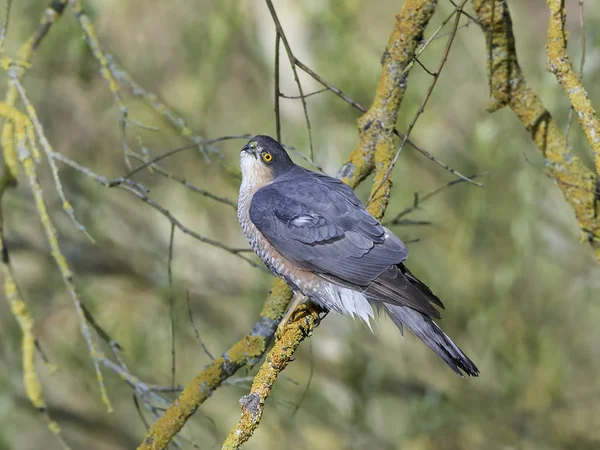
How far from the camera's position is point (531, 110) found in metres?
4.12

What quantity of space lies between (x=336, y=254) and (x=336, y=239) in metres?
0.08

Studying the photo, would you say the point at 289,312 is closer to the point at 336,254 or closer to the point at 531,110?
the point at 336,254

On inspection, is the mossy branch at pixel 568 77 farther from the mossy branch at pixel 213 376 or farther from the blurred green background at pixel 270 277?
the blurred green background at pixel 270 277

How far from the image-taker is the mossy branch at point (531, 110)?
396 cm

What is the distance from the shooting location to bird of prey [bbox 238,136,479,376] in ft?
11.4

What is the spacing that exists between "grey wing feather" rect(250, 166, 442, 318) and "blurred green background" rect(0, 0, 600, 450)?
2728mm

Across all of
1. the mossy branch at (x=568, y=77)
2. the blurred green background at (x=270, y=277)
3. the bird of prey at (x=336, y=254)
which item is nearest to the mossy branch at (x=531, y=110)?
the mossy branch at (x=568, y=77)

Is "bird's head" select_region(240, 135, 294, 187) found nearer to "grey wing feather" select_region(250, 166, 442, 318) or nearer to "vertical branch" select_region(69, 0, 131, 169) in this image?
"grey wing feather" select_region(250, 166, 442, 318)

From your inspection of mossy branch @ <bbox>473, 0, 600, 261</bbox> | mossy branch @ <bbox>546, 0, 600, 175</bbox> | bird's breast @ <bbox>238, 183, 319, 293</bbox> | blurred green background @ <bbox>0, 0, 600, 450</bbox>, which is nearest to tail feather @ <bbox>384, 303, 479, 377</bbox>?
bird's breast @ <bbox>238, 183, 319, 293</bbox>

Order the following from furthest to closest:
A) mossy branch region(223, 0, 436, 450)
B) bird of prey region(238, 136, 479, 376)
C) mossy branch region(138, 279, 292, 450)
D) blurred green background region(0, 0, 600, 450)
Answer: blurred green background region(0, 0, 600, 450) → mossy branch region(223, 0, 436, 450) → bird of prey region(238, 136, 479, 376) → mossy branch region(138, 279, 292, 450)

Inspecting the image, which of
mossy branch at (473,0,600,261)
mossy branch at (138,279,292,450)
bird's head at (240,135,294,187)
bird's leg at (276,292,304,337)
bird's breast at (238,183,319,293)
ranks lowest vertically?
mossy branch at (138,279,292,450)

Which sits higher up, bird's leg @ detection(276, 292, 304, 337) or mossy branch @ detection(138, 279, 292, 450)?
bird's leg @ detection(276, 292, 304, 337)

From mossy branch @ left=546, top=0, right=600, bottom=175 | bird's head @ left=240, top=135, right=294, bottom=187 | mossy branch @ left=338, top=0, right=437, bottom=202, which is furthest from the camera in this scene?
bird's head @ left=240, top=135, right=294, bottom=187

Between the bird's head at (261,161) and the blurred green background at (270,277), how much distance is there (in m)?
2.14
